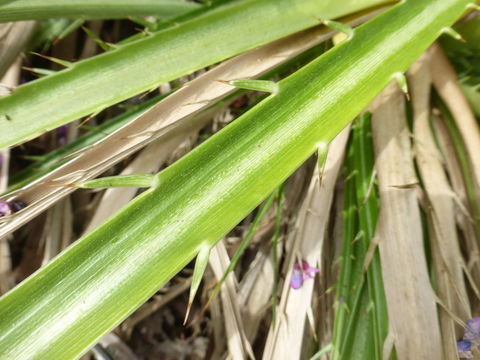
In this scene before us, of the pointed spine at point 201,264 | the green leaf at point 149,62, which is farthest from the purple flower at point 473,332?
the green leaf at point 149,62

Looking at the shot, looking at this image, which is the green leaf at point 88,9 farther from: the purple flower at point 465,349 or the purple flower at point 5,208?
the purple flower at point 465,349

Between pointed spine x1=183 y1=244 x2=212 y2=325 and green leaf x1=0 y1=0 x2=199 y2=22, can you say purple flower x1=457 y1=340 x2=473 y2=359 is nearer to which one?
pointed spine x1=183 y1=244 x2=212 y2=325

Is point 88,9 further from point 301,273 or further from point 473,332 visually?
point 473,332

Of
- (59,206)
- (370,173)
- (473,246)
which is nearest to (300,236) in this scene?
(370,173)

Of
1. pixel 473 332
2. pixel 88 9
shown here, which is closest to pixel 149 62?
pixel 88 9

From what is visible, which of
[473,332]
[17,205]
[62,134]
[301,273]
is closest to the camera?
[17,205]

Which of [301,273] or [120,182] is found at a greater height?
[120,182]

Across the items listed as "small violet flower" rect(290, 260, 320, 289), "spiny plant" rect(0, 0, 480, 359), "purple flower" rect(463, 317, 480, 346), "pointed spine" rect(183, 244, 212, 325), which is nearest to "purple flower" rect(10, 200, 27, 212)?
"spiny plant" rect(0, 0, 480, 359)
